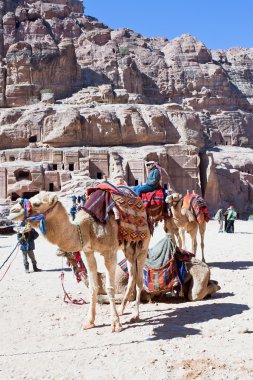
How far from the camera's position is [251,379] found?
14.8 ft

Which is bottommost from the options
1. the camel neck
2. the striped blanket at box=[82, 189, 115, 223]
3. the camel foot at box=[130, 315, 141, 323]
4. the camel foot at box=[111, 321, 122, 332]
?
the camel foot at box=[130, 315, 141, 323]

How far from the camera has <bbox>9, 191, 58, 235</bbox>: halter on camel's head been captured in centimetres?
604

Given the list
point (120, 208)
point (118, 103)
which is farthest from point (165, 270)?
point (118, 103)

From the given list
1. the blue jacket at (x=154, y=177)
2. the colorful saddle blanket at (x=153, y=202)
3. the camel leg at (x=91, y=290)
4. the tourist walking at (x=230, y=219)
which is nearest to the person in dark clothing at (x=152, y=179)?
the blue jacket at (x=154, y=177)

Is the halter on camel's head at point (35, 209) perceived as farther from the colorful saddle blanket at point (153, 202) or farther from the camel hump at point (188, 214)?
the camel hump at point (188, 214)

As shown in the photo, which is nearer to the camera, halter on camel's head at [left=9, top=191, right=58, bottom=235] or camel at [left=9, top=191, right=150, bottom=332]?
halter on camel's head at [left=9, top=191, right=58, bottom=235]

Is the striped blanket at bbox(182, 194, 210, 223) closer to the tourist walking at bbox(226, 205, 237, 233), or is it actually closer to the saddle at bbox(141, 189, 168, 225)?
the saddle at bbox(141, 189, 168, 225)

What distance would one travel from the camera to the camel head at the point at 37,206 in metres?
6.04

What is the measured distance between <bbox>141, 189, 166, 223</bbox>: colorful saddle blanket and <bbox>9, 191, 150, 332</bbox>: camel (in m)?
2.38

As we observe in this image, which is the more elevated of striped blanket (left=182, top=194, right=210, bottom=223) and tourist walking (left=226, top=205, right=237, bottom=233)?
striped blanket (left=182, top=194, right=210, bottom=223)

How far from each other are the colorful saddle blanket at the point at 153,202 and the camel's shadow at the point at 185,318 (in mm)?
2778

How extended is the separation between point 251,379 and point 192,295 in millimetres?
3707

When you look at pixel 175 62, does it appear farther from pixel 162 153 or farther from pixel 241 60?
pixel 162 153

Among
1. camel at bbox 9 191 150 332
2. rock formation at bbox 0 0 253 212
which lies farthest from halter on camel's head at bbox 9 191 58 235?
rock formation at bbox 0 0 253 212
